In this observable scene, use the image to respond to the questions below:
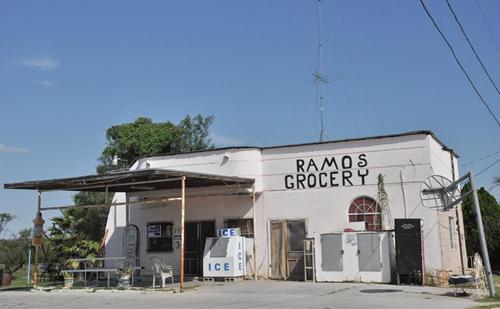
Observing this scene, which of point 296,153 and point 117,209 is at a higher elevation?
point 296,153

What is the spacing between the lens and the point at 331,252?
65.8ft

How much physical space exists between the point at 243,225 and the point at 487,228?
1467cm

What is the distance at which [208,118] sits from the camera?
44031mm

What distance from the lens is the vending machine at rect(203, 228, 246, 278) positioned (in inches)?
835

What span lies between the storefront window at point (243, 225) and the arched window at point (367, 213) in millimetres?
3934

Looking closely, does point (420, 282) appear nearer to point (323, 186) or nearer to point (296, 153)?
point (323, 186)

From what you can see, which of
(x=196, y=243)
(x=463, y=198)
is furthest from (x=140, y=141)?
(x=463, y=198)

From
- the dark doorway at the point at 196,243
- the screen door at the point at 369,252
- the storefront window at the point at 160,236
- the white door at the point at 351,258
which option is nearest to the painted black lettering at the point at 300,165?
the white door at the point at 351,258

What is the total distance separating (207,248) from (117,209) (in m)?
6.34

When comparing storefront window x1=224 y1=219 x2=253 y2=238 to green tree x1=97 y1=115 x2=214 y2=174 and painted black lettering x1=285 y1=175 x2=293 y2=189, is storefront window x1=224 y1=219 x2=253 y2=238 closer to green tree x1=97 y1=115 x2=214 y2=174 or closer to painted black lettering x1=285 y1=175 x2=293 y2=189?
painted black lettering x1=285 y1=175 x2=293 y2=189

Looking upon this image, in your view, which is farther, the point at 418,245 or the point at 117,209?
the point at 117,209

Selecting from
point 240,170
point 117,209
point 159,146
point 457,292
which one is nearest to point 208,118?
point 159,146

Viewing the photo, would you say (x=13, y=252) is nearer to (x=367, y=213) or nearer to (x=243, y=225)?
(x=243, y=225)

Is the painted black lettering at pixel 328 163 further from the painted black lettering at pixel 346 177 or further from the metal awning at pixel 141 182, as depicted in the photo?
the metal awning at pixel 141 182
